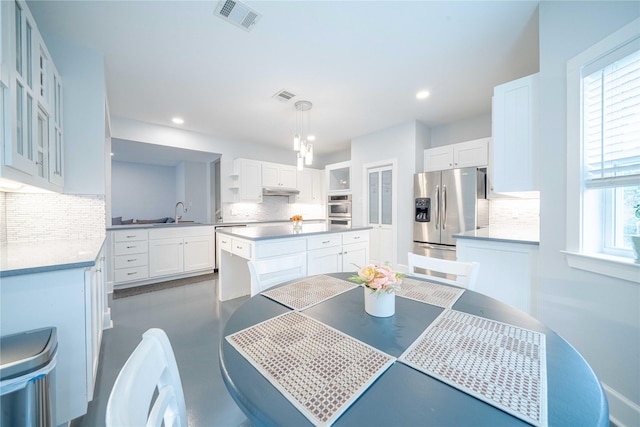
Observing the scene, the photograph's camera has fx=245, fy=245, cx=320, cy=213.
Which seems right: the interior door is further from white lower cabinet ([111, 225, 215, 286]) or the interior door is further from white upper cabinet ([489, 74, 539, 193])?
white lower cabinet ([111, 225, 215, 286])

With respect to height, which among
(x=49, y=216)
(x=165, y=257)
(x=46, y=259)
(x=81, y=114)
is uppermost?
(x=81, y=114)

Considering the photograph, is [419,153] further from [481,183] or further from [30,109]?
[30,109]

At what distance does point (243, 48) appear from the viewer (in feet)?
7.45

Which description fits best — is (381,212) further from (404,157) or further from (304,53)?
(304,53)

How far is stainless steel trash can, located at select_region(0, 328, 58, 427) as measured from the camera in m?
0.95

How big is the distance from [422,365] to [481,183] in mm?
3521

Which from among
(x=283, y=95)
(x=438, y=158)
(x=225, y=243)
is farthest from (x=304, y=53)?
(x=438, y=158)

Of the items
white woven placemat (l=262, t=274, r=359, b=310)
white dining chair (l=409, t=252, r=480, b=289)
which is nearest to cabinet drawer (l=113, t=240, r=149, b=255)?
white woven placemat (l=262, t=274, r=359, b=310)

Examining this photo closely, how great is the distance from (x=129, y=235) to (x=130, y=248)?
0.19 meters

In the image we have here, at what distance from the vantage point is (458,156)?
3.77 metres

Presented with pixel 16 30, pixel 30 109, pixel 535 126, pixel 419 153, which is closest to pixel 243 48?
pixel 16 30

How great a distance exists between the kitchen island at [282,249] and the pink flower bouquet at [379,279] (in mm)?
1558

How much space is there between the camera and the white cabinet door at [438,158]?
12.8 ft

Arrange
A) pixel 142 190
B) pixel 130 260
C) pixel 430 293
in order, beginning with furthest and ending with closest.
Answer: pixel 142 190 → pixel 130 260 → pixel 430 293
